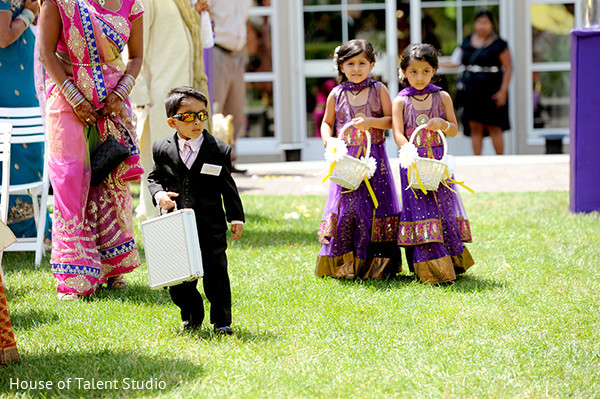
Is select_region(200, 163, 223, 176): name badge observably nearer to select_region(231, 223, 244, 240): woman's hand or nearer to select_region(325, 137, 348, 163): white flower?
select_region(231, 223, 244, 240): woman's hand

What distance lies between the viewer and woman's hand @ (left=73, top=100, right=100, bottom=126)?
16.4 feet

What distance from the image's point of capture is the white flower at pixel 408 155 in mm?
5128

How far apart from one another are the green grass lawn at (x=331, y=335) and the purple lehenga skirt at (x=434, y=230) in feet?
0.48

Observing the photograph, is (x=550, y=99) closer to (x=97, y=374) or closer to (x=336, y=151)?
(x=336, y=151)

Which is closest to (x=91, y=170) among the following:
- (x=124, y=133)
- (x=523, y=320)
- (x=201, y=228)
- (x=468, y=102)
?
(x=124, y=133)

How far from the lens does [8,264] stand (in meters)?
6.28

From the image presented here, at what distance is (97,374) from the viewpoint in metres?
3.73

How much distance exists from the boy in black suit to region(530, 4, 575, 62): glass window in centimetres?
1014

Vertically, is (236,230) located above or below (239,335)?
above

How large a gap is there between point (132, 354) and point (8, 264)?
104 inches

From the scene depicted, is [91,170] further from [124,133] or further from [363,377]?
[363,377]

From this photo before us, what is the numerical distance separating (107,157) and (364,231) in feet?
5.35

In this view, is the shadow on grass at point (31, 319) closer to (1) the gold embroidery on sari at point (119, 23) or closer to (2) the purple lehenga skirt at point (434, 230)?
(1) the gold embroidery on sari at point (119, 23)

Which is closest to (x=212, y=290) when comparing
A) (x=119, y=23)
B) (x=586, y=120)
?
(x=119, y=23)
